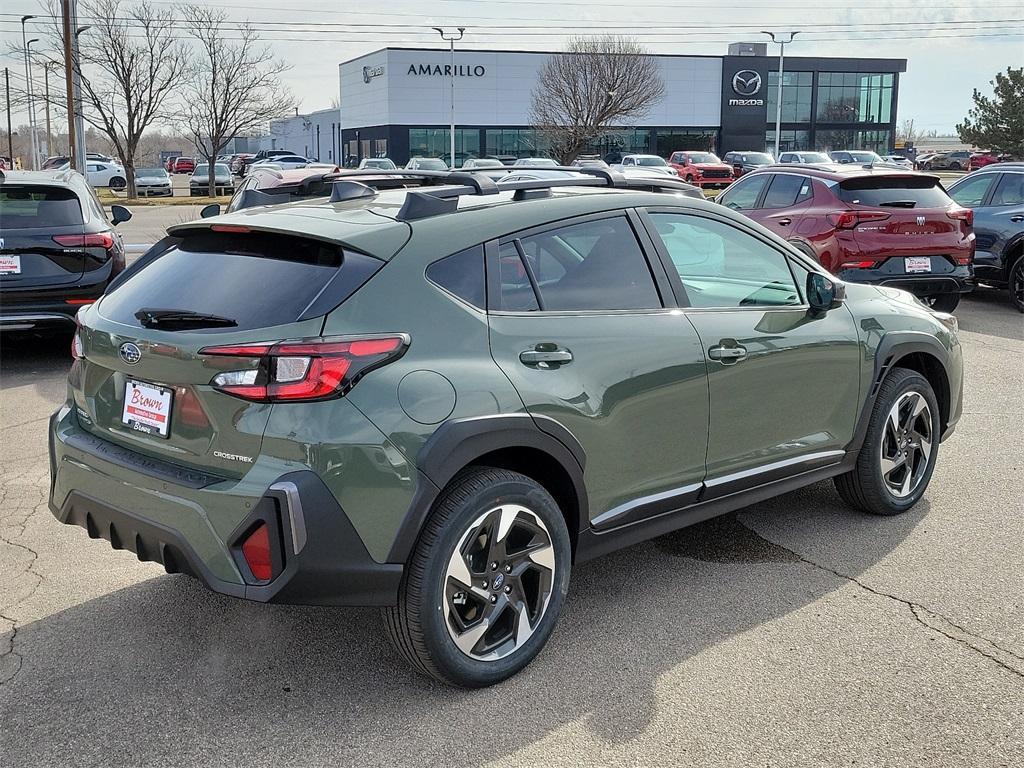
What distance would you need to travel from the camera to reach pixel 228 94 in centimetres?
4919

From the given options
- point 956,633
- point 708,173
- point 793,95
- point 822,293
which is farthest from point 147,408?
point 793,95

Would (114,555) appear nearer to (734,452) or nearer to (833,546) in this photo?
(734,452)

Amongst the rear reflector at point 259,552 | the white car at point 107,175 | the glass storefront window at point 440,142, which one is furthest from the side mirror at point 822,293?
the glass storefront window at point 440,142

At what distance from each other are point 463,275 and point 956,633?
2.27m

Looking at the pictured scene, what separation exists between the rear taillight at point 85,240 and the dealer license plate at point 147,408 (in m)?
5.77

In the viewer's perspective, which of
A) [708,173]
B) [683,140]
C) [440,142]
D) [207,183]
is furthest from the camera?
[683,140]

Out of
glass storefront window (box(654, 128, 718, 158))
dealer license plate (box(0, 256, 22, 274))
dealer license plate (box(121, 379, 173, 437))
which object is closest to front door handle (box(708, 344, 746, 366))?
dealer license plate (box(121, 379, 173, 437))

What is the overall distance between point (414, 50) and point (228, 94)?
22.1m

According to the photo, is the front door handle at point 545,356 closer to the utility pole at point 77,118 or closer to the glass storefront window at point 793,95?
the utility pole at point 77,118

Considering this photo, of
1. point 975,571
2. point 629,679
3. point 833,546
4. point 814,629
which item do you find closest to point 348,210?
point 629,679

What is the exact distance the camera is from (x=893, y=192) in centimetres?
1088

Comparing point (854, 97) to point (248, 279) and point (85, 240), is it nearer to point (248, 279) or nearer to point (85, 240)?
point (85, 240)

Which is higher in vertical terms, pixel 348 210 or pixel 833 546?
pixel 348 210

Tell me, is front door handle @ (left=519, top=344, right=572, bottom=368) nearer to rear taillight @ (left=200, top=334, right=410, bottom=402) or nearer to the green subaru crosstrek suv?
the green subaru crosstrek suv
